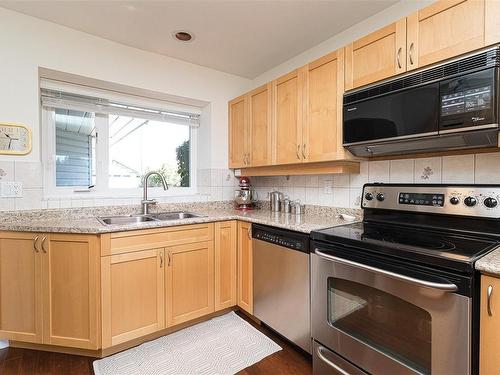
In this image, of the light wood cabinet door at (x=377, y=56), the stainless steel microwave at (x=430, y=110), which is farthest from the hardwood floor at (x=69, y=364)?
the light wood cabinet door at (x=377, y=56)

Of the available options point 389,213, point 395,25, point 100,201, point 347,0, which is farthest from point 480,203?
point 100,201

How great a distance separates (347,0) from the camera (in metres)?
1.72

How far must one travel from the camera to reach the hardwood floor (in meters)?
1.58

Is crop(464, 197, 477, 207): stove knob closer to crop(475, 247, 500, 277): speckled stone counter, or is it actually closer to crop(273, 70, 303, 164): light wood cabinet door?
crop(475, 247, 500, 277): speckled stone counter

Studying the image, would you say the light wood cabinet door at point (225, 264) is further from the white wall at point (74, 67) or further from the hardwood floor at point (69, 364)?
the white wall at point (74, 67)

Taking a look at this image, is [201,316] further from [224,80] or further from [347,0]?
[347,0]

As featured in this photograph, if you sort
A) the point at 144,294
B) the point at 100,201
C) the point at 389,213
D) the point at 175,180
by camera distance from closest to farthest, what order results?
the point at 389,213
the point at 144,294
the point at 100,201
the point at 175,180

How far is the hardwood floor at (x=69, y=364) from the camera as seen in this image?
1.58 meters

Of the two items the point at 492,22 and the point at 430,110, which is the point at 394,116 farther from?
the point at 492,22

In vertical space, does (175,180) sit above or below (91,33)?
below

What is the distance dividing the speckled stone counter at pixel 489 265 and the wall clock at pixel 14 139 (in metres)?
2.66

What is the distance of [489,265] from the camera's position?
2.96ft

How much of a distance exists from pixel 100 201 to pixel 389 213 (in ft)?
7.44

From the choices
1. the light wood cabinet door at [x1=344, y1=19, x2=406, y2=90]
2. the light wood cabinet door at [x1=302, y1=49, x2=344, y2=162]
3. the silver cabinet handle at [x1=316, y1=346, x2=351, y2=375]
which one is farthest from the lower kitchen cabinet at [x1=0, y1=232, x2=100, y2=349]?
the light wood cabinet door at [x1=344, y1=19, x2=406, y2=90]
